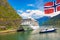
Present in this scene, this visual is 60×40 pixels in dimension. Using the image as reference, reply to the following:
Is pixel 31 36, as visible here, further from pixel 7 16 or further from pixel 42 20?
pixel 7 16

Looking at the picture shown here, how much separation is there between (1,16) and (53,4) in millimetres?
1953

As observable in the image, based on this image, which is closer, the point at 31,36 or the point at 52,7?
the point at 31,36

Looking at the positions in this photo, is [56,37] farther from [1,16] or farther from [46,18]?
[1,16]

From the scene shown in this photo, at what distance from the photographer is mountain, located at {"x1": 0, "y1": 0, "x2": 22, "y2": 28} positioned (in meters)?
6.83

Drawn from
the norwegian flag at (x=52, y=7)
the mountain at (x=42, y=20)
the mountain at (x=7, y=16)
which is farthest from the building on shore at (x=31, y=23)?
the norwegian flag at (x=52, y=7)

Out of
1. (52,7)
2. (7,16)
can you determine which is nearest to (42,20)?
(52,7)

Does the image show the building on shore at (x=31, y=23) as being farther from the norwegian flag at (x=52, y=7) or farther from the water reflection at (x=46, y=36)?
the norwegian flag at (x=52, y=7)

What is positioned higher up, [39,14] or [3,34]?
[39,14]

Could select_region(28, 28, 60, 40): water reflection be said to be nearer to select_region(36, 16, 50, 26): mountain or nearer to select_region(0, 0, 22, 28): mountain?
select_region(36, 16, 50, 26): mountain

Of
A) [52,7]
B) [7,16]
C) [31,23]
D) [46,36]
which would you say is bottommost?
[46,36]

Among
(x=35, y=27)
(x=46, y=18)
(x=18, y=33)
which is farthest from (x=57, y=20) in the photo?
(x=18, y=33)

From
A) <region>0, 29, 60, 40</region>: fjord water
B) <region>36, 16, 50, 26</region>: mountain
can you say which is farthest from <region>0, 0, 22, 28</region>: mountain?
<region>36, 16, 50, 26</region>: mountain

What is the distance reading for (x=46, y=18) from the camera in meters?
6.51

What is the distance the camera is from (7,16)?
700cm
